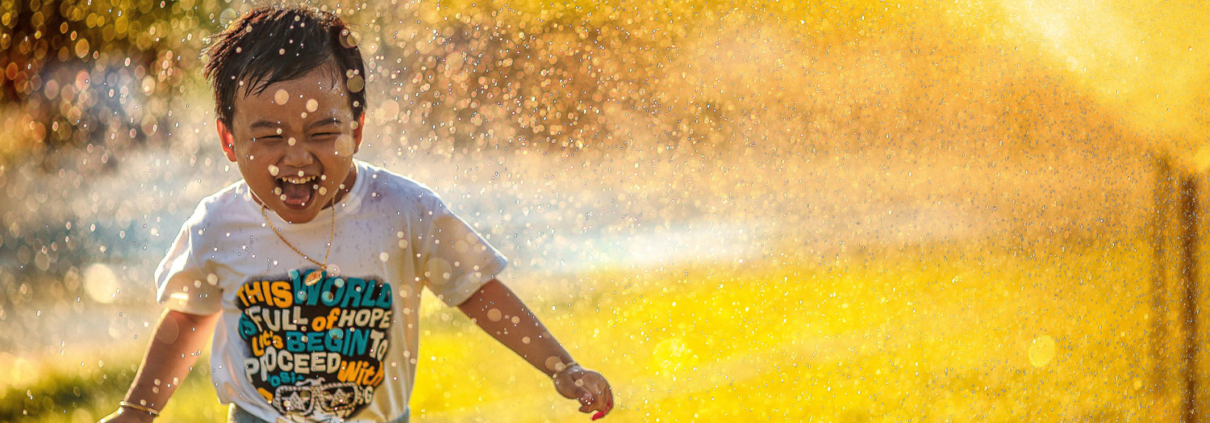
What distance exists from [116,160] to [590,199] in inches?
77.9

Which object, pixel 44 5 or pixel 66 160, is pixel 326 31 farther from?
pixel 66 160

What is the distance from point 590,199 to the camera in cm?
477

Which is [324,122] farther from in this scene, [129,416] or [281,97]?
[129,416]

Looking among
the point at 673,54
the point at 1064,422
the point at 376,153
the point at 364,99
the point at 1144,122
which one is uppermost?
the point at 673,54

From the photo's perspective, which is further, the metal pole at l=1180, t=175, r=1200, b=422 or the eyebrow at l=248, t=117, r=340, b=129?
the metal pole at l=1180, t=175, r=1200, b=422

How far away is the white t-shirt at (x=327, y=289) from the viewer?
1521 mm

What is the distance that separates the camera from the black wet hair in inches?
56.3

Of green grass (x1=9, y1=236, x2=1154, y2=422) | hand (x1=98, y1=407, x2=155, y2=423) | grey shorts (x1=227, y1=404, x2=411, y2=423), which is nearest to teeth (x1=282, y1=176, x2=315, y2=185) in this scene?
grey shorts (x1=227, y1=404, x2=411, y2=423)

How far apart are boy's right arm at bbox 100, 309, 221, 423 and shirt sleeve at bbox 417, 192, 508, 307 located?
35 cm

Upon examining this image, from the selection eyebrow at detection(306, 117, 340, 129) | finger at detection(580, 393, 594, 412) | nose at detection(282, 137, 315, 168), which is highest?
eyebrow at detection(306, 117, 340, 129)

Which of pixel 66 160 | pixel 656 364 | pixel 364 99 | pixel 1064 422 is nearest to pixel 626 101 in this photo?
pixel 656 364

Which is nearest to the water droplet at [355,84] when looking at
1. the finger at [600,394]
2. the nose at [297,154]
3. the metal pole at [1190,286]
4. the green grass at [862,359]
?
the nose at [297,154]

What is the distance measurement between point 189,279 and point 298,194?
0.81ft

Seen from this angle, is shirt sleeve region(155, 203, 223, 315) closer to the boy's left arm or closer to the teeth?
the teeth
